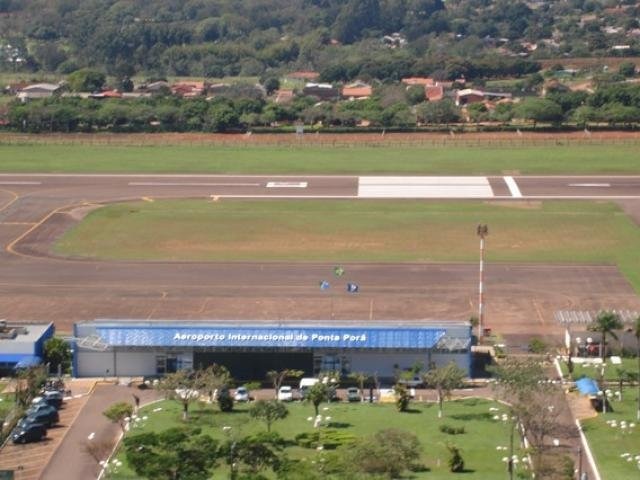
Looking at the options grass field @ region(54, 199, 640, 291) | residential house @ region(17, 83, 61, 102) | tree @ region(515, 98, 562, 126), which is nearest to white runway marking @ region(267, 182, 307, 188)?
grass field @ region(54, 199, 640, 291)

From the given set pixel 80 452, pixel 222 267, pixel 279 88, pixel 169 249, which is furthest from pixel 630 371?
pixel 279 88

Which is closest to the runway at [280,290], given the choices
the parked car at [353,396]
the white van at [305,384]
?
the white van at [305,384]

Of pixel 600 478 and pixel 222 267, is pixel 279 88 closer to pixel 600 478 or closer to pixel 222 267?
pixel 222 267

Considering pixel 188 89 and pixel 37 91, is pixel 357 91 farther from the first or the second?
pixel 37 91

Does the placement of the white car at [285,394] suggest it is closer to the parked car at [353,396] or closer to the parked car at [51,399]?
the parked car at [353,396]

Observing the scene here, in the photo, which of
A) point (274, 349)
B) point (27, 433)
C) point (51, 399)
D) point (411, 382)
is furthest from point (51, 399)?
point (411, 382)
